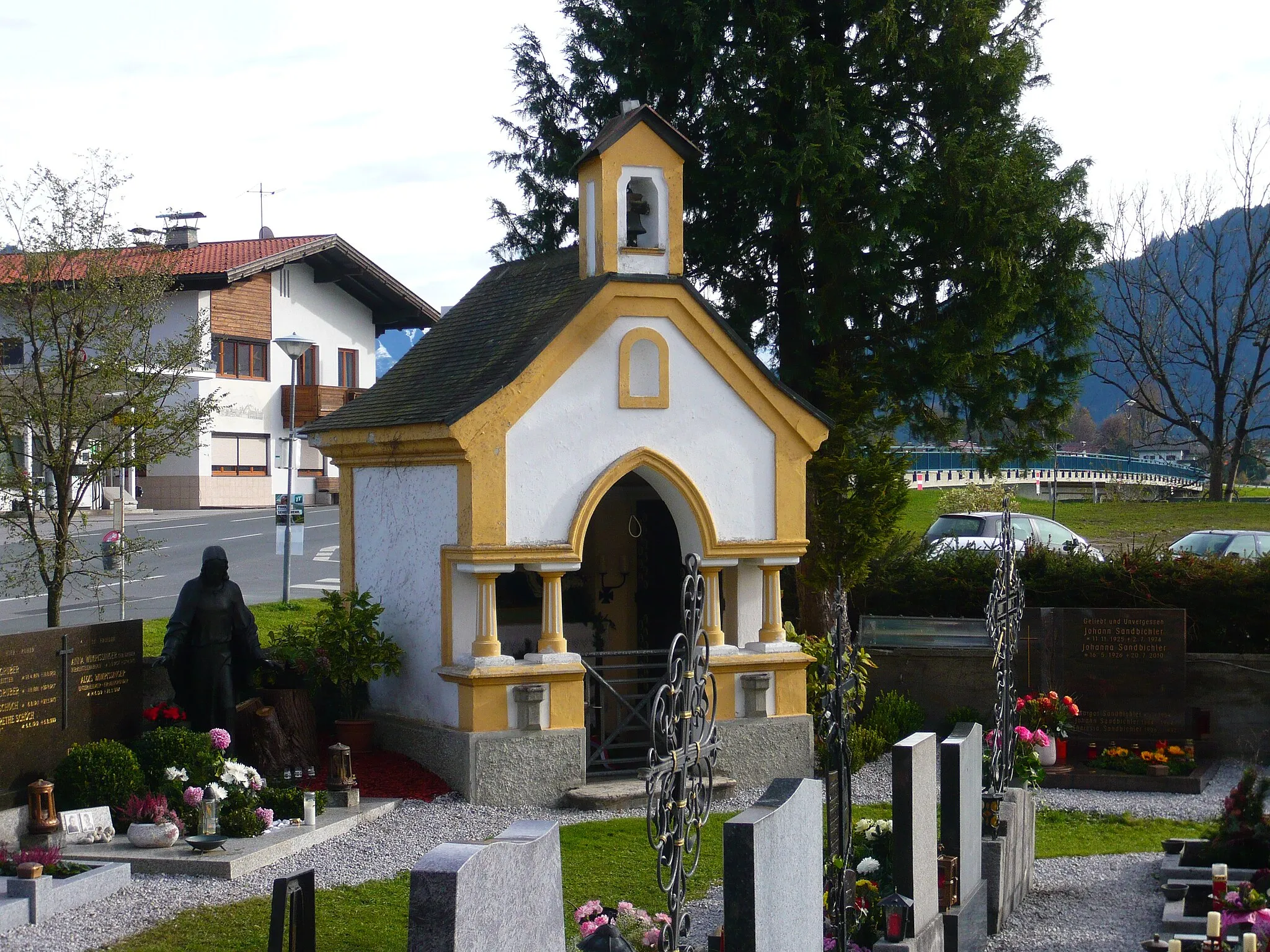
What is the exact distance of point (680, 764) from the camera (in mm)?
6301

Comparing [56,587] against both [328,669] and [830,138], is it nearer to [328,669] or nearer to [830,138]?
[328,669]

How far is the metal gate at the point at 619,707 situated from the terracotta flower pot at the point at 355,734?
7.18ft

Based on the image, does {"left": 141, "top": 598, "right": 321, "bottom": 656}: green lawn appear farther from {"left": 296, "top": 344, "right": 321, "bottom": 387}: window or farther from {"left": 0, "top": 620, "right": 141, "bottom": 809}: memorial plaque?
{"left": 296, "top": 344, "right": 321, "bottom": 387}: window

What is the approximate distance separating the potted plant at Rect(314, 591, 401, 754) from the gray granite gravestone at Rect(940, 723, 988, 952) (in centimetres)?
631

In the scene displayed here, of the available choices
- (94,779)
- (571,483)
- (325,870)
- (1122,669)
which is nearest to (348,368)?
(571,483)

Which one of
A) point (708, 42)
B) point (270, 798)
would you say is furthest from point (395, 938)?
point (708, 42)

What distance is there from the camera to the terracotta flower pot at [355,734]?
45.1 ft

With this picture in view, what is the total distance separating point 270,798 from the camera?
1169cm

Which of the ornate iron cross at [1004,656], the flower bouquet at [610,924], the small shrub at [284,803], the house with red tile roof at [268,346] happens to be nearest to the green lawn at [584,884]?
the flower bouquet at [610,924]

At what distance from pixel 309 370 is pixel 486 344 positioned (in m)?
33.8

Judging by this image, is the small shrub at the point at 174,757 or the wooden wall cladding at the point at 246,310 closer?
the small shrub at the point at 174,757

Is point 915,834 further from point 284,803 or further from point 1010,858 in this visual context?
point 284,803

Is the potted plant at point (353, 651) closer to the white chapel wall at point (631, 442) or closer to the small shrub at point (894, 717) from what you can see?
the white chapel wall at point (631, 442)

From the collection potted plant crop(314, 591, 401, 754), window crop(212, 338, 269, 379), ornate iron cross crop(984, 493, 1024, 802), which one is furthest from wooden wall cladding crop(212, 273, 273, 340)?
ornate iron cross crop(984, 493, 1024, 802)
